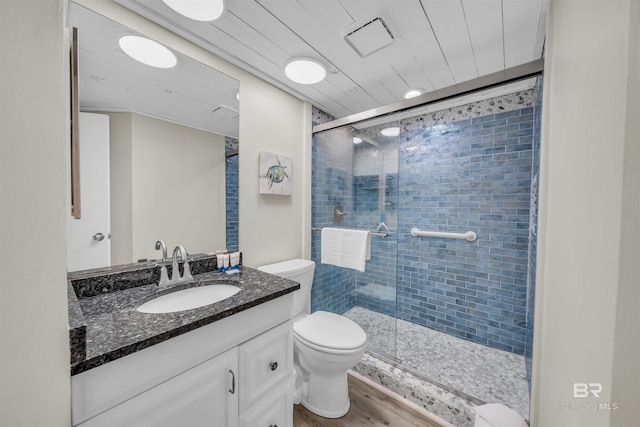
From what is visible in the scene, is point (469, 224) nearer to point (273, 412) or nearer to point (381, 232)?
point (381, 232)

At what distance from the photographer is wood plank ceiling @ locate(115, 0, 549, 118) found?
1.11 m

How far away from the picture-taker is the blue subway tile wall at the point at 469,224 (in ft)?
6.28

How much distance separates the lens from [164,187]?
123 cm

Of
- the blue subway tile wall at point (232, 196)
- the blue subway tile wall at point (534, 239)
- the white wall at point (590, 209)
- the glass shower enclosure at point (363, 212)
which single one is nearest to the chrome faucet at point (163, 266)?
the blue subway tile wall at point (232, 196)

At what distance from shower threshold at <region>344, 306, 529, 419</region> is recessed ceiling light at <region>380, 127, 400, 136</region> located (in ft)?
5.14

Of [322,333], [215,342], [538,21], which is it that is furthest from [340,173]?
[215,342]

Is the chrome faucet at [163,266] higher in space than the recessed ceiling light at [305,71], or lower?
lower

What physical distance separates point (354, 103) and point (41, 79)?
6.66 ft

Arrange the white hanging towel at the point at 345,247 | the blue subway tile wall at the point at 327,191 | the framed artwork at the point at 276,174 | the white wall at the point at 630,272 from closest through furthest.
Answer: the white wall at the point at 630,272
the framed artwork at the point at 276,174
the white hanging towel at the point at 345,247
the blue subway tile wall at the point at 327,191

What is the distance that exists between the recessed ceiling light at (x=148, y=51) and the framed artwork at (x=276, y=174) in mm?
715

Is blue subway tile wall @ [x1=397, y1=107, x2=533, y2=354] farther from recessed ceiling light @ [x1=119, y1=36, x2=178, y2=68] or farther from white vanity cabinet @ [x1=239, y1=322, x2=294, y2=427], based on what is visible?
recessed ceiling light @ [x1=119, y1=36, x2=178, y2=68]

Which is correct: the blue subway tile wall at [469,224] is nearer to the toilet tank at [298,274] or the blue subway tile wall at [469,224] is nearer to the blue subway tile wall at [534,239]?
the blue subway tile wall at [534,239]

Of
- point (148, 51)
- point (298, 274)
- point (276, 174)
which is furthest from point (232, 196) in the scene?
point (148, 51)

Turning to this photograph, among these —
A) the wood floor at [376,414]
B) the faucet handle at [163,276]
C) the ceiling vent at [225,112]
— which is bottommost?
the wood floor at [376,414]
